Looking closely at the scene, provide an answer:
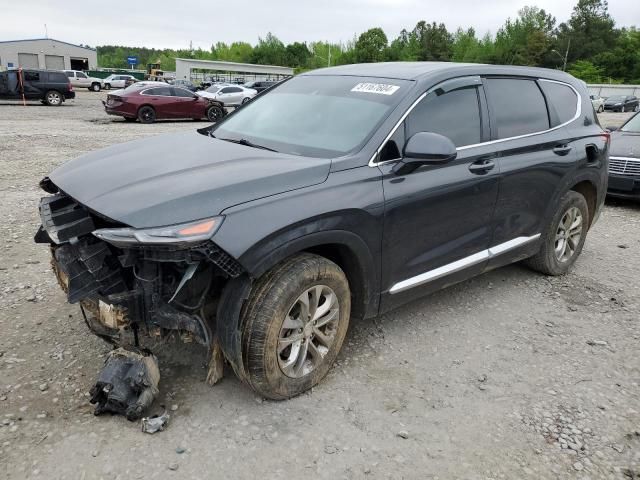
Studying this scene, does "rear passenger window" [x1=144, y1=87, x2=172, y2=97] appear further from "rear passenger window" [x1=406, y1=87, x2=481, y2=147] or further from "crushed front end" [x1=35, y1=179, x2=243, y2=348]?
"crushed front end" [x1=35, y1=179, x2=243, y2=348]

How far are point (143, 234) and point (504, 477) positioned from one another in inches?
80.5

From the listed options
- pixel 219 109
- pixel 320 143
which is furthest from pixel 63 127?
pixel 320 143

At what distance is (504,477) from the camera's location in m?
2.54

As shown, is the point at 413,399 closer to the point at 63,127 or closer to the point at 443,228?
the point at 443,228

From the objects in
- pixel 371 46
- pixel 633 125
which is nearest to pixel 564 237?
pixel 633 125

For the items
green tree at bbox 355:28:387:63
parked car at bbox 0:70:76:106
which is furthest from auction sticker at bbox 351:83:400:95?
green tree at bbox 355:28:387:63

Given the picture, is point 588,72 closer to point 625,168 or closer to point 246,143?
point 625,168

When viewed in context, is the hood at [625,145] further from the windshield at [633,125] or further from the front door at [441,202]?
the front door at [441,202]

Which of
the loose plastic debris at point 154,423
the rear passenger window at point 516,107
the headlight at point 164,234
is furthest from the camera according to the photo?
the rear passenger window at point 516,107

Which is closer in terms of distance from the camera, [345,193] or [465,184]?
[345,193]

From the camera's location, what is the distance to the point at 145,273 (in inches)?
103

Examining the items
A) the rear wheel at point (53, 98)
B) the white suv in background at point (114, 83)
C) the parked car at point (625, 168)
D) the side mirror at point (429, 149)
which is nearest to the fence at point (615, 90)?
the white suv in background at point (114, 83)

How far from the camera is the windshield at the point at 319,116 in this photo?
3.32m

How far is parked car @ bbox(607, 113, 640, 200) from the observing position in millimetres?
7824
